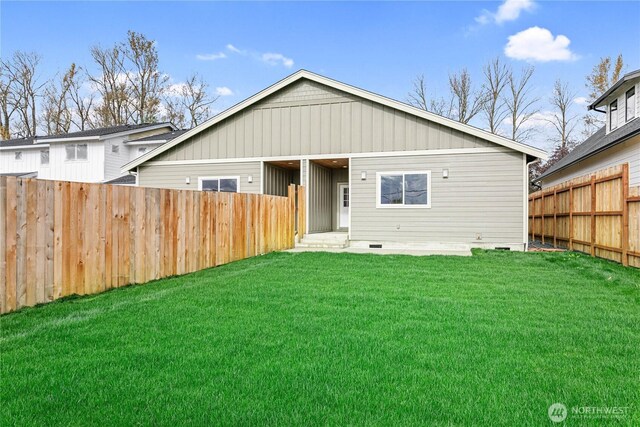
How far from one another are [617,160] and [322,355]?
1331 centimetres

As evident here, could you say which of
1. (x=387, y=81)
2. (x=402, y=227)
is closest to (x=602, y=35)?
(x=387, y=81)

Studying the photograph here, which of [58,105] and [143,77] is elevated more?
[143,77]

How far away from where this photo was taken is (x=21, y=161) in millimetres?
24125

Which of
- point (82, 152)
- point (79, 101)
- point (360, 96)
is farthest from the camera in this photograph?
point (79, 101)

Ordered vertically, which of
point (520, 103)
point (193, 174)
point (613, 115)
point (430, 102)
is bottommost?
point (193, 174)

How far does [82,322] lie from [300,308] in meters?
2.26

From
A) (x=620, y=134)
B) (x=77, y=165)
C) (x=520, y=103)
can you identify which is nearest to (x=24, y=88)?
(x=77, y=165)

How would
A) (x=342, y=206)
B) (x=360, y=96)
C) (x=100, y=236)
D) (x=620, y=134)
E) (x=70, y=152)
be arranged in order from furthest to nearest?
(x=70, y=152)
(x=342, y=206)
(x=360, y=96)
(x=620, y=134)
(x=100, y=236)

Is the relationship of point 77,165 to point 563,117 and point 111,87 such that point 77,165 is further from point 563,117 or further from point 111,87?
point 563,117

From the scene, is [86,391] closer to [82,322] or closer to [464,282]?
[82,322]

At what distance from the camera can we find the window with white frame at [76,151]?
876 inches

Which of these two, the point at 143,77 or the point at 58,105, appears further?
the point at 58,105

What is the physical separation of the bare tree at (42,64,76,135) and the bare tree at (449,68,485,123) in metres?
27.7

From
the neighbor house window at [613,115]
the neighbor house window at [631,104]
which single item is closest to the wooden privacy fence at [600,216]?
the neighbor house window at [631,104]
